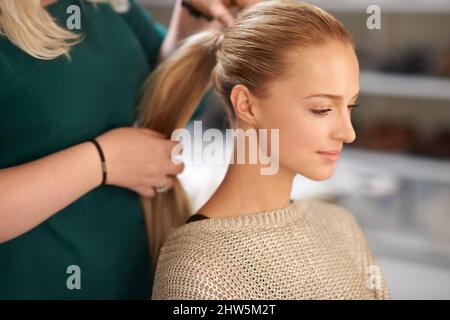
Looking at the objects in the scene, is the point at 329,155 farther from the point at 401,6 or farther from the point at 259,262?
the point at 401,6

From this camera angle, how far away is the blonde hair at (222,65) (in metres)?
0.77

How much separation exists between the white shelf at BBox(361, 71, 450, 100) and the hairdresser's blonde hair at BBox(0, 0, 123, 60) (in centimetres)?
178

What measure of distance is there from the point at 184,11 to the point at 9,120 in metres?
0.32

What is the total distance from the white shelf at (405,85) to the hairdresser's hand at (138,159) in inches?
64.1

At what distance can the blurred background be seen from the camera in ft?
7.45

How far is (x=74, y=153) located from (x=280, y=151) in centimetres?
26

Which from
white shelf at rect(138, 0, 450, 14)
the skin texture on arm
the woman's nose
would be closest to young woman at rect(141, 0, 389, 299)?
the woman's nose

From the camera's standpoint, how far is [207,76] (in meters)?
0.93

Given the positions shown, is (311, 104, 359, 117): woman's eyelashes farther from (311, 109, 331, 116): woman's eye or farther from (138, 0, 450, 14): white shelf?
(138, 0, 450, 14): white shelf

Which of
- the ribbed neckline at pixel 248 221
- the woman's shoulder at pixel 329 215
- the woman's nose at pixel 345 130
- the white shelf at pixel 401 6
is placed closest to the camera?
the woman's nose at pixel 345 130

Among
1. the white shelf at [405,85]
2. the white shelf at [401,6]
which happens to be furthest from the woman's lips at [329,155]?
the white shelf at [405,85]

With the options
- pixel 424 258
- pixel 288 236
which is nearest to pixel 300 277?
pixel 288 236

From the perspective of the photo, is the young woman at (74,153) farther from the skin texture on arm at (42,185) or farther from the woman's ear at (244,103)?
the woman's ear at (244,103)

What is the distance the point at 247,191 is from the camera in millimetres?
868
